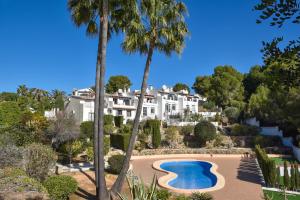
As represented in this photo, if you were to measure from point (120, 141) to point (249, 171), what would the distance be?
53.2 feet

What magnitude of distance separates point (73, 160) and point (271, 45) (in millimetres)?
24693

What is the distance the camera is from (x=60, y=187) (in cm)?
1467

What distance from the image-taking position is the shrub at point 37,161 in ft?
54.6

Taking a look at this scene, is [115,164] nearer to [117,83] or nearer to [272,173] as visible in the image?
[272,173]

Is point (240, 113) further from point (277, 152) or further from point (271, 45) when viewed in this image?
point (271, 45)

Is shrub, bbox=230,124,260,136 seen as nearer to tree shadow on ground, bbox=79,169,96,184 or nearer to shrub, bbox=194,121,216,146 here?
shrub, bbox=194,121,216,146

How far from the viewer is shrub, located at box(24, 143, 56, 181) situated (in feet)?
54.6

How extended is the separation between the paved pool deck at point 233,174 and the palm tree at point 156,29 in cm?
728

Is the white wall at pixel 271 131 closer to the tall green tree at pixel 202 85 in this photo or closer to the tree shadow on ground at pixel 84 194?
the tree shadow on ground at pixel 84 194

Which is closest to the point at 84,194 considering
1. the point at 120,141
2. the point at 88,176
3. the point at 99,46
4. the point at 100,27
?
the point at 88,176

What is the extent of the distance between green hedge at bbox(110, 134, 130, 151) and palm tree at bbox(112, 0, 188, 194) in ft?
62.2

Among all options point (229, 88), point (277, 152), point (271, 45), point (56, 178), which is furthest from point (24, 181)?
point (229, 88)

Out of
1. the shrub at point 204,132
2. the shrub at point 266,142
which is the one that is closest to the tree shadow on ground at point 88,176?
the shrub at point 204,132

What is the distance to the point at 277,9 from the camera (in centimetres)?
362
